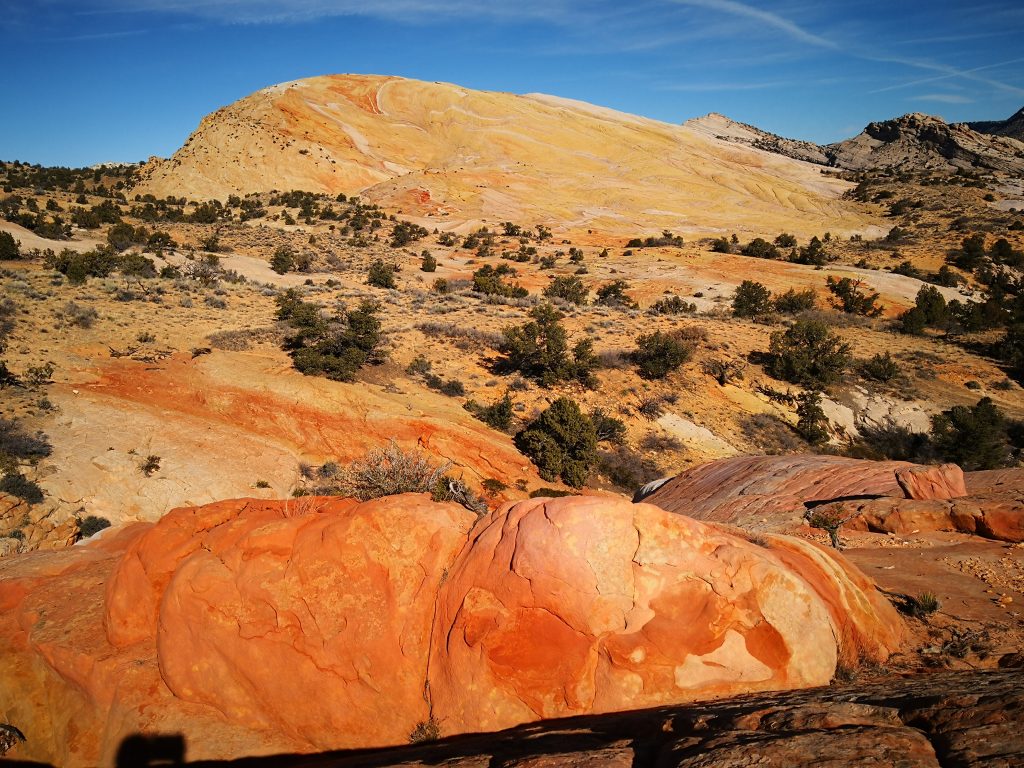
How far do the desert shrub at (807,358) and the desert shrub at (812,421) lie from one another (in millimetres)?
1392

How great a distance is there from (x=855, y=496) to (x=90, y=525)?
16.8 meters

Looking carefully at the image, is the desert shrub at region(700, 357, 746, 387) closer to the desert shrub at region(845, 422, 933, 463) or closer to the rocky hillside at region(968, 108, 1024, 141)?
the desert shrub at region(845, 422, 933, 463)

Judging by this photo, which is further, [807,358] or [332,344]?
[807,358]

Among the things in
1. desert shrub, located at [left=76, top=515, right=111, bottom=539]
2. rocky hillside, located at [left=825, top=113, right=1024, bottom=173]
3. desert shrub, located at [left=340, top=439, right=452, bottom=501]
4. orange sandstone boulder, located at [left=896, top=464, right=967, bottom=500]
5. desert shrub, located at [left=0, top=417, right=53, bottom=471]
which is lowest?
desert shrub, located at [left=76, top=515, right=111, bottom=539]

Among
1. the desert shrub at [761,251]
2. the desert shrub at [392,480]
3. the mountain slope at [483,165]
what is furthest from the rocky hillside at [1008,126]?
the desert shrub at [392,480]

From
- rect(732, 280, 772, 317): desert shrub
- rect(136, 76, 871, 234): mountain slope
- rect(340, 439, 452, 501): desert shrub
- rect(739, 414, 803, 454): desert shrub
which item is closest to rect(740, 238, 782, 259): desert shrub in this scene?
rect(136, 76, 871, 234): mountain slope

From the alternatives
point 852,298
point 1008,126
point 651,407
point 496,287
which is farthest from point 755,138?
point 651,407

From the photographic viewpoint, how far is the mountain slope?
5500 cm

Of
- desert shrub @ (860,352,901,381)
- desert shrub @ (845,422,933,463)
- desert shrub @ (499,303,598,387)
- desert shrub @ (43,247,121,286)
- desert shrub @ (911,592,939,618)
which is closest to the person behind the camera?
desert shrub @ (911,592,939,618)

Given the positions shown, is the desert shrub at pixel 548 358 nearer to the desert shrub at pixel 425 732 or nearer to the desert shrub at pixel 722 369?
the desert shrub at pixel 722 369

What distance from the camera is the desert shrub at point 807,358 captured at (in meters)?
21.3

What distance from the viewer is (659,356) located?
21172 millimetres

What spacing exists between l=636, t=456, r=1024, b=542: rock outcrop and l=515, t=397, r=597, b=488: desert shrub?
258 centimetres

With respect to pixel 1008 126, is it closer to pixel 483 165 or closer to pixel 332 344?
pixel 483 165
